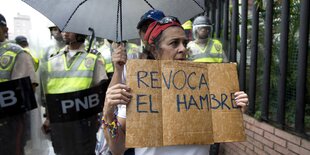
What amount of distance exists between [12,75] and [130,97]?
2.18m

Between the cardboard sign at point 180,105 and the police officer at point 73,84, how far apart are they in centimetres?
198

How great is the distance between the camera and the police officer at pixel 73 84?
3.70m

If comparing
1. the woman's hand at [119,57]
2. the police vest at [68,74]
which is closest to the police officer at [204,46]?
the police vest at [68,74]

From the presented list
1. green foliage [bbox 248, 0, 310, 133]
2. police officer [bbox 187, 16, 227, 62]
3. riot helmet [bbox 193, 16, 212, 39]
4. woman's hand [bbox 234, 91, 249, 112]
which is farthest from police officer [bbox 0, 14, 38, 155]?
riot helmet [bbox 193, 16, 212, 39]

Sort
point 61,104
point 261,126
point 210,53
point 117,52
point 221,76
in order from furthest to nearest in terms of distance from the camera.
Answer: point 210,53, point 261,126, point 61,104, point 117,52, point 221,76

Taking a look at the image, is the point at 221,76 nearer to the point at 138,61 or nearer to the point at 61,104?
the point at 138,61

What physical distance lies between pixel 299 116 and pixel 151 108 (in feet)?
7.43

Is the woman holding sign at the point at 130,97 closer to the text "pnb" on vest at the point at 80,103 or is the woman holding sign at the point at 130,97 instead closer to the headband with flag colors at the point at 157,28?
the headband with flag colors at the point at 157,28

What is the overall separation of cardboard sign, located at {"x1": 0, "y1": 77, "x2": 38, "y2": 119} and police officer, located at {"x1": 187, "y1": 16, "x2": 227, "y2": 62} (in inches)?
102

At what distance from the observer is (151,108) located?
183 cm

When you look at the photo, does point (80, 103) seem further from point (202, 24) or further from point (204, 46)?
point (202, 24)

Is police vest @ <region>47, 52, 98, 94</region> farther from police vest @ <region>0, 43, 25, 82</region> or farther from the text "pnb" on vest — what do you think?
police vest @ <region>0, 43, 25, 82</region>

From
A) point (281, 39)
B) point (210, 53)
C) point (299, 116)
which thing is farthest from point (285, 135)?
point (210, 53)

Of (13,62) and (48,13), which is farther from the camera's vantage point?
(13,62)
